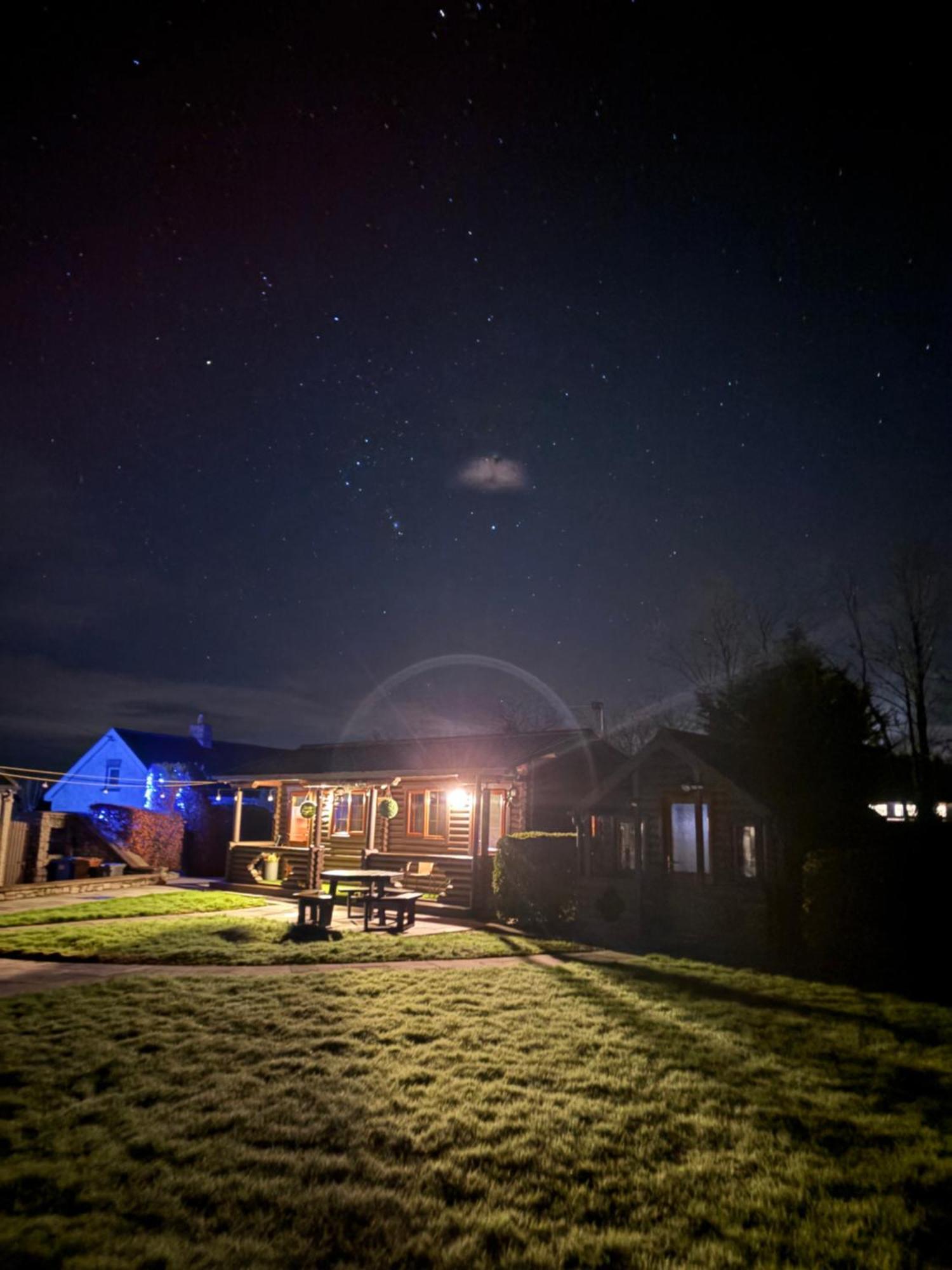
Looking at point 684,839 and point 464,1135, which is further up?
point 684,839

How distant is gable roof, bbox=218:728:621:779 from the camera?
19.6m

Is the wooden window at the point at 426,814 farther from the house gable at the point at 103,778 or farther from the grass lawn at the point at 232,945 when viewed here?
the house gable at the point at 103,778

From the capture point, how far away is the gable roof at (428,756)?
19609mm

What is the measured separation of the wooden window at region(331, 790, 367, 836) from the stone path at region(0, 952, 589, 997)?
14.1 m

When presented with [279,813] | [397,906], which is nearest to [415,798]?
[279,813]

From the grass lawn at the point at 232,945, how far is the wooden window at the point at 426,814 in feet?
28.1

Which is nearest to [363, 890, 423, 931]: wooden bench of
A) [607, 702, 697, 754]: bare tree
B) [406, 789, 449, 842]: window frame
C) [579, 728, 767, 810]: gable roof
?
[579, 728, 767, 810]: gable roof

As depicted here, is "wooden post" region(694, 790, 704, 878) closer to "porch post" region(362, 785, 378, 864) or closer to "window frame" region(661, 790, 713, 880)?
"window frame" region(661, 790, 713, 880)

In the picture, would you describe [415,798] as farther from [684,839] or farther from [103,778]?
[103,778]

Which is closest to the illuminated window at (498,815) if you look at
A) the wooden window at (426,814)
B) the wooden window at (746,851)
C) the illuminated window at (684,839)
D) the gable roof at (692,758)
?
the wooden window at (426,814)

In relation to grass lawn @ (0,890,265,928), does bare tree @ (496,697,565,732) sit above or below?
above

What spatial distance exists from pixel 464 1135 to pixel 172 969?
23.6 ft

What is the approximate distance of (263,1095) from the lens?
216 inches

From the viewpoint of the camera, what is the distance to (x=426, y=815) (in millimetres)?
23531
